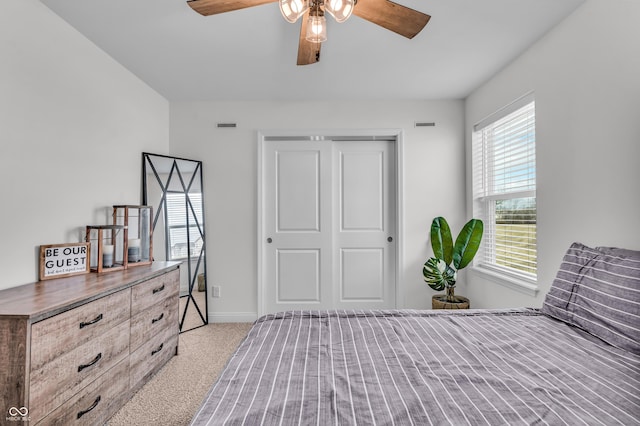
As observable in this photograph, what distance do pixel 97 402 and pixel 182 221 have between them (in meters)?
1.89

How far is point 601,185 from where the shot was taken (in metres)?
1.92

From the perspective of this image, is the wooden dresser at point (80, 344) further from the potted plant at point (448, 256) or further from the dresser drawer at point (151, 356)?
the potted plant at point (448, 256)

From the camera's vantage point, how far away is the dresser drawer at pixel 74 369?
145 cm

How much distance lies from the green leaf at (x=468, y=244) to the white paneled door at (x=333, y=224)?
752mm

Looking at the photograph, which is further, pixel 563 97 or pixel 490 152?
pixel 490 152

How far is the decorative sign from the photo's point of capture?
2014 millimetres

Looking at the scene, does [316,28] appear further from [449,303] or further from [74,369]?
[449,303]

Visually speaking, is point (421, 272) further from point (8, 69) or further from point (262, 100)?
point (8, 69)

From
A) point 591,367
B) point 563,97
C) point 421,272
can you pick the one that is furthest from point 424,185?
point 591,367

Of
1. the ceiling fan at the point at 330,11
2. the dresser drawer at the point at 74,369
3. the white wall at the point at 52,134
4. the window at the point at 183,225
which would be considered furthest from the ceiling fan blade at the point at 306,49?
the window at the point at 183,225

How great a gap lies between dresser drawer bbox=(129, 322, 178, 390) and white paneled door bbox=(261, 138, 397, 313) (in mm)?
1199

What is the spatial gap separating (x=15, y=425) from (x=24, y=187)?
1.25 m

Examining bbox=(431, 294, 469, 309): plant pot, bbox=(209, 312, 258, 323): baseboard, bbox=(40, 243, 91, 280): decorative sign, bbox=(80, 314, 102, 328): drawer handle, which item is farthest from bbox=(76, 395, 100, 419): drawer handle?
bbox=(431, 294, 469, 309): plant pot

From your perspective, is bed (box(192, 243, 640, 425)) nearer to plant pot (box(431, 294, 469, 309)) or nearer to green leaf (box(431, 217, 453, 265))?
plant pot (box(431, 294, 469, 309))
